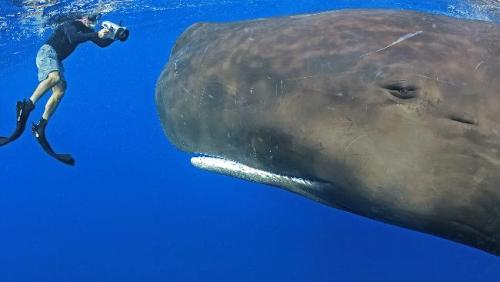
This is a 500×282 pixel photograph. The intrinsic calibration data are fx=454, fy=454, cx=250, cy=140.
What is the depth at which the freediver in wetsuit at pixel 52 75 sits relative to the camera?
33.6 ft

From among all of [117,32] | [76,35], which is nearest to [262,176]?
[117,32]

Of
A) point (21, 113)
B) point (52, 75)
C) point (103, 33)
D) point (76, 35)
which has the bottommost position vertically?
point (21, 113)

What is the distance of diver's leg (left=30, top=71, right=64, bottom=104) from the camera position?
11781 mm

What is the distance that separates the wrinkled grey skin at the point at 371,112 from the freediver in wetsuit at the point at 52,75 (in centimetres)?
721

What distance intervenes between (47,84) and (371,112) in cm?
1102

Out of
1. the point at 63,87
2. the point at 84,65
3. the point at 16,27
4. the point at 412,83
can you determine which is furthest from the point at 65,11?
the point at 84,65

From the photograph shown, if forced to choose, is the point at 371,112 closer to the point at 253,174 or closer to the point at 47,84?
the point at 253,174

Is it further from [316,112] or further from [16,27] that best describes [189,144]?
[16,27]

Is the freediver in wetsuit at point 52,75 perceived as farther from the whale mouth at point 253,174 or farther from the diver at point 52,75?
the whale mouth at point 253,174

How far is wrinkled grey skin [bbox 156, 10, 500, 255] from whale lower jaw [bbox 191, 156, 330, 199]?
66mm

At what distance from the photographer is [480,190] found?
2.87 m

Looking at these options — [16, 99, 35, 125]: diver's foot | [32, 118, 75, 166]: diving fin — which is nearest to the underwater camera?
[16, 99, 35, 125]: diver's foot

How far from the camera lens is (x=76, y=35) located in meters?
15.2

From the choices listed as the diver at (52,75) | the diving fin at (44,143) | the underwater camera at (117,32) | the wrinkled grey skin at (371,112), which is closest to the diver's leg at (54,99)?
the diver at (52,75)
